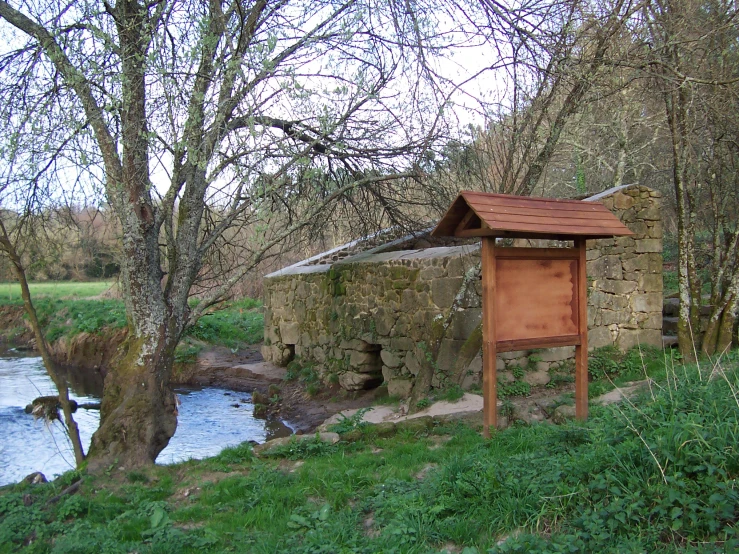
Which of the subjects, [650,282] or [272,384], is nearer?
[650,282]

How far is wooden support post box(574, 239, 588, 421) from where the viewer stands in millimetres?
5156

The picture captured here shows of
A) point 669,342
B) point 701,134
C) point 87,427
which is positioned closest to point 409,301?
point 669,342

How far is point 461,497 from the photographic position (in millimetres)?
3561

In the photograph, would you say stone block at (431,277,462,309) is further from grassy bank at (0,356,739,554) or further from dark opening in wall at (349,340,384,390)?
grassy bank at (0,356,739,554)

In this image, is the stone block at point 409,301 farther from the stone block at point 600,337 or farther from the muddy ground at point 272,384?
the stone block at point 600,337

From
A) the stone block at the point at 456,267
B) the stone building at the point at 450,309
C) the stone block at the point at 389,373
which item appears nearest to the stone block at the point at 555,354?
the stone building at the point at 450,309

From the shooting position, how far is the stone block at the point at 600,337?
7.89 meters

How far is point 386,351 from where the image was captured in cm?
948

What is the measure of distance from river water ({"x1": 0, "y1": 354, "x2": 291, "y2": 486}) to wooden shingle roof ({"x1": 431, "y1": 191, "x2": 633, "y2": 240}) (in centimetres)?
391

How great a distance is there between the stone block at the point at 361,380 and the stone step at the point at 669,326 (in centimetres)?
447

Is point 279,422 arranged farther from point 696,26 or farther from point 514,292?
point 696,26

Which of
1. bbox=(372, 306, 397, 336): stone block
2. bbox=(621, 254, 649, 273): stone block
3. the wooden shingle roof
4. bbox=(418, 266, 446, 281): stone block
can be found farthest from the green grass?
the wooden shingle roof

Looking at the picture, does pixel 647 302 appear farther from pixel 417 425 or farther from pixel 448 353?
pixel 417 425

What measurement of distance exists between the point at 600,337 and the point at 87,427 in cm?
752
